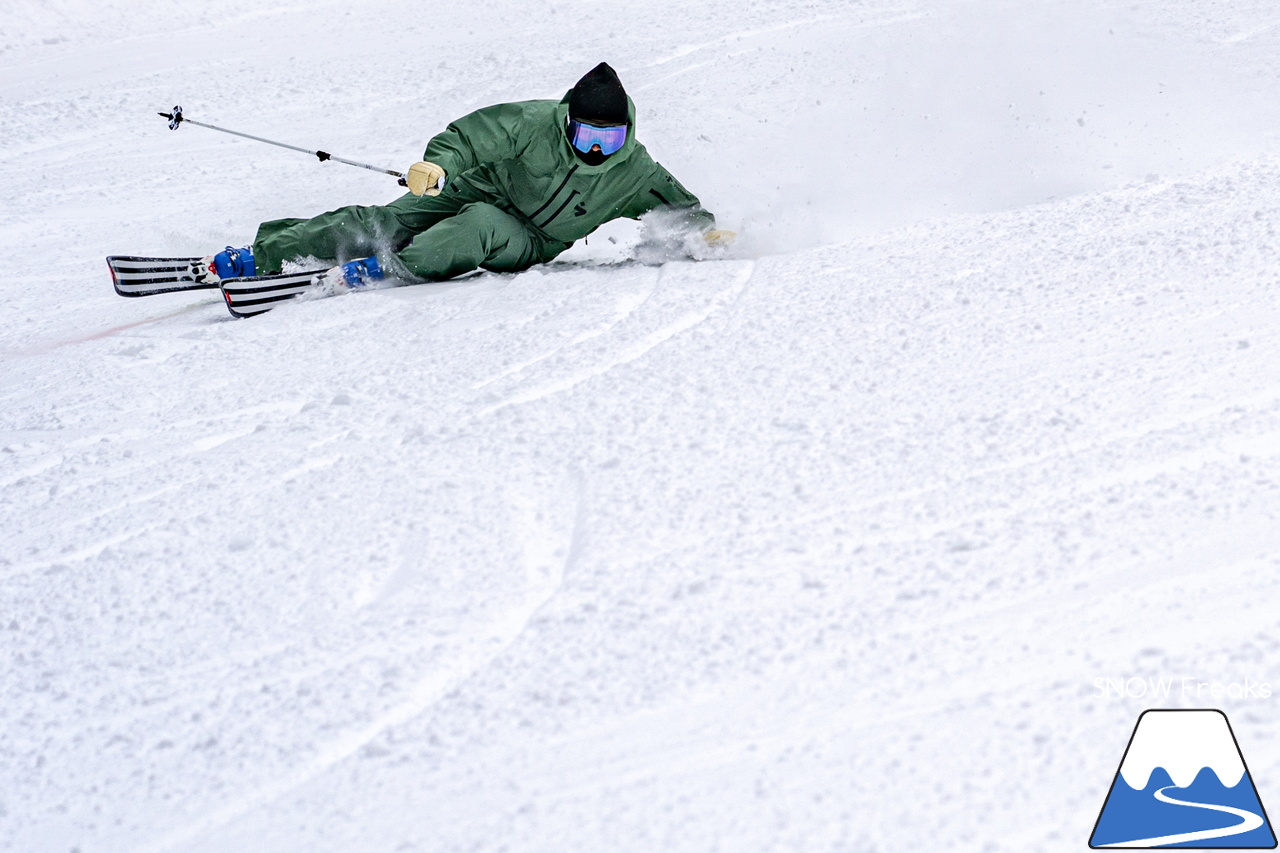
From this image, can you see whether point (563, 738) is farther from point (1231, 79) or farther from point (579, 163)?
point (1231, 79)

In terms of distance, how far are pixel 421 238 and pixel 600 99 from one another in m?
0.79

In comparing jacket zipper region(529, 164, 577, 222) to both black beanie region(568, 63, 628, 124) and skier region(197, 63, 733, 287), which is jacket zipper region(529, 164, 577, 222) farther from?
black beanie region(568, 63, 628, 124)

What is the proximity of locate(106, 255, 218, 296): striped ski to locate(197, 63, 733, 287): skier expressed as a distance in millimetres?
62

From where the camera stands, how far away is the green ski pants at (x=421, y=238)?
3.54m

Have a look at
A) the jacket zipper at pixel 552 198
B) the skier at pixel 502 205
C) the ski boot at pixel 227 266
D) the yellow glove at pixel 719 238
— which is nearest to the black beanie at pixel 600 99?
the skier at pixel 502 205

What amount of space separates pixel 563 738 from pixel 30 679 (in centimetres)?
93

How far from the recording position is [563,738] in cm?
154

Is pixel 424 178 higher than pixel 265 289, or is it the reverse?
pixel 424 178

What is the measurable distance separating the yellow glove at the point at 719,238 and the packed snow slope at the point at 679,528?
5 centimetres

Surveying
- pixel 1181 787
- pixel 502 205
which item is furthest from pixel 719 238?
pixel 1181 787

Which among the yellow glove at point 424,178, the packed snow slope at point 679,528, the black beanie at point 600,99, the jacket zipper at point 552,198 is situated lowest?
the packed snow slope at point 679,528

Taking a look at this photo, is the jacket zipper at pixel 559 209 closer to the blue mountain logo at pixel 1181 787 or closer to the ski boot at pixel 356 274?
the ski boot at pixel 356 274

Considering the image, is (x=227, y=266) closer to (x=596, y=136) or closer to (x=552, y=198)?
(x=552, y=198)

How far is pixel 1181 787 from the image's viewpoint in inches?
56.7
